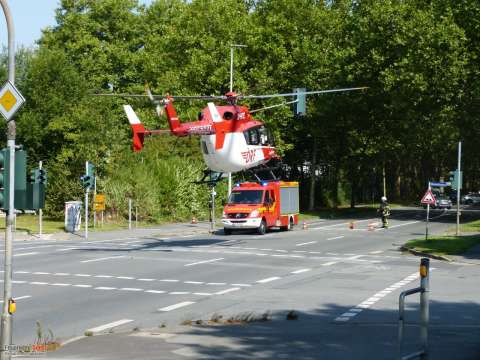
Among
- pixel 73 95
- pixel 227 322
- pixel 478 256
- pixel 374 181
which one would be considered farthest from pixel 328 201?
pixel 227 322

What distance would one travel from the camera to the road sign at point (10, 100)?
36.4ft

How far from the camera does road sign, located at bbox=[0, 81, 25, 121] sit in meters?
11.1

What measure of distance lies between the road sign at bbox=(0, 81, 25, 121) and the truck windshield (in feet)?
92.2

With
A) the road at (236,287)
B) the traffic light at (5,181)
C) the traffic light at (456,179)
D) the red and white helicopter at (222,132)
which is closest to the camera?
the traffic light at (5,181)

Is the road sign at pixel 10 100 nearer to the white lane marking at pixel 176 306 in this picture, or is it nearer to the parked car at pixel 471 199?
the white lane marking at pixel 176 306

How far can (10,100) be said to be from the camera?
1115 cm

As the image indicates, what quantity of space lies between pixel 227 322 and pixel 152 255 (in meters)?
13.3

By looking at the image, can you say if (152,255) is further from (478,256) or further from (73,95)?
(73,95)

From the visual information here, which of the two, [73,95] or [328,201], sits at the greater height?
[73,95]

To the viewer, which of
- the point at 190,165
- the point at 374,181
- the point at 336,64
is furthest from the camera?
the point at 374,181

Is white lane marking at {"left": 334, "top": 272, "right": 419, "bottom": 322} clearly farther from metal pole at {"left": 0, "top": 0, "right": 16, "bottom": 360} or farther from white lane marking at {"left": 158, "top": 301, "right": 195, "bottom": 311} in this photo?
metal pole at {"left": 0, "top": 0, "right": 16, "bottom": 360}

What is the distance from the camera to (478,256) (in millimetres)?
27609

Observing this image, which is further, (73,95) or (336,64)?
(336,64)

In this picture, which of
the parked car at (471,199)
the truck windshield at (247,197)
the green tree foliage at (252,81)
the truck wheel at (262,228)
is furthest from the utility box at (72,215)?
the parked car at (471,199)
